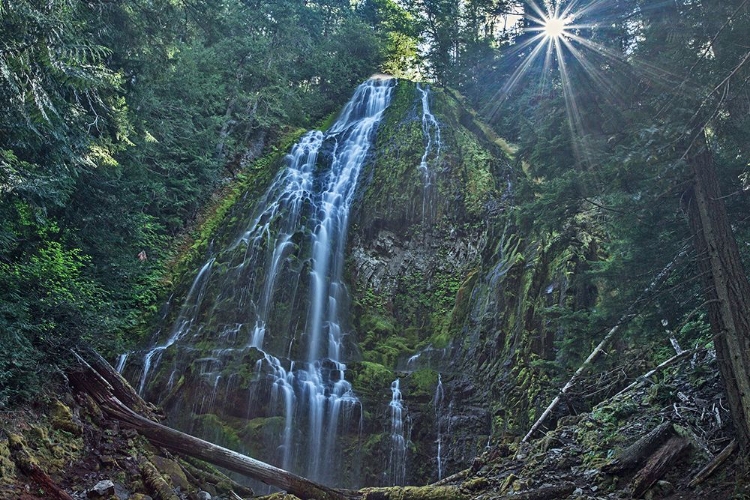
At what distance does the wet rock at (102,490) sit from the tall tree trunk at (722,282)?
6.50 m

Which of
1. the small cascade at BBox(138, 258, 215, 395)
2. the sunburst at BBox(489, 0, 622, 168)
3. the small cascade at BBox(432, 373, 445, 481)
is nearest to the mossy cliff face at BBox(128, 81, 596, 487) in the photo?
the small cascade at BBox(432, 373, 445, 481)

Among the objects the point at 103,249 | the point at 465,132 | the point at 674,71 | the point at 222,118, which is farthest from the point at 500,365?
the point at 222,118

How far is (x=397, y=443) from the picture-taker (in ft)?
37.8

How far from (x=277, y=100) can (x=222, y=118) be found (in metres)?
Result: 3.92

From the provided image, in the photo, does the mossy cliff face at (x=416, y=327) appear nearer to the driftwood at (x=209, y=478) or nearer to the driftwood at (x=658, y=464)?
the driftwood at (x=658, y=464)

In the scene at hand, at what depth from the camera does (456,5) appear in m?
28.3

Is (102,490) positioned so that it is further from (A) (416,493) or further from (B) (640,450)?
(B) (640,450)

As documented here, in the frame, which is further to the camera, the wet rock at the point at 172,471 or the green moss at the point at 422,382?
the green moss at the point at 422,382

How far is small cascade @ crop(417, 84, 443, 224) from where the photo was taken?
→ 18438mm

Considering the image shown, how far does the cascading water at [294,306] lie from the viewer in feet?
38.8

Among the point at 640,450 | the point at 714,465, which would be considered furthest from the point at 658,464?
the point at 714,465

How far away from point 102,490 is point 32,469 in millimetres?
739

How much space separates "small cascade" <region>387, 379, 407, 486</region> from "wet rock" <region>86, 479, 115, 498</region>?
6996 mm

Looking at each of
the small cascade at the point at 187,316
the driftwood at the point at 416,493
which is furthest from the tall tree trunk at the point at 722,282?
the small cascade at the point at 187,316
